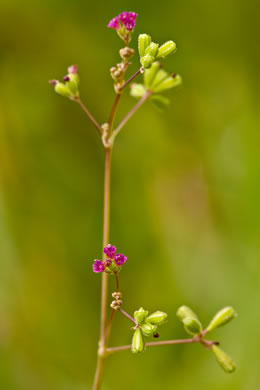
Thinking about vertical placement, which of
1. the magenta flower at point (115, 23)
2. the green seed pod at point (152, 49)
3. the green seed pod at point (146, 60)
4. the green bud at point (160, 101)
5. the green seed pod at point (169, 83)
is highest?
the magenta flower at point (115, 23)

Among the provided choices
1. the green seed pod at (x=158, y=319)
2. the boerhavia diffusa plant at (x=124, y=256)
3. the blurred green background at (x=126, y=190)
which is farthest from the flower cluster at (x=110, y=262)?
the blurred green background at (x=126, y=190)

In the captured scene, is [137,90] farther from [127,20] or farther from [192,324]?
[192,324]

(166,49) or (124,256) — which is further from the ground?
(166,49)

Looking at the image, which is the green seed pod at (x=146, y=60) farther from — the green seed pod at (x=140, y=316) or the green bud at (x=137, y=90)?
the green seed pod at (x=140, y=316)

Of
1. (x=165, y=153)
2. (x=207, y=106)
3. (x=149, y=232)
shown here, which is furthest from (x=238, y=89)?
(x=149, y=232)

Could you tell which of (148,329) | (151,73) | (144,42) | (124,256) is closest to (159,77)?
(151,73)

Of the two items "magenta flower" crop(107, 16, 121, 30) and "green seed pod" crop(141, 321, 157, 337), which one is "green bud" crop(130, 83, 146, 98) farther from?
"green seed pod" crop(141, 321, 157, 337)

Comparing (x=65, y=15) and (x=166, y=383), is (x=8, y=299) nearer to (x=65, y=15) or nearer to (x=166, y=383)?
(x=166, y=383)
